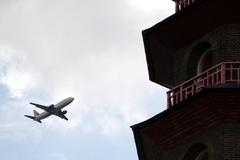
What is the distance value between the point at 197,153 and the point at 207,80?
1.79 metres

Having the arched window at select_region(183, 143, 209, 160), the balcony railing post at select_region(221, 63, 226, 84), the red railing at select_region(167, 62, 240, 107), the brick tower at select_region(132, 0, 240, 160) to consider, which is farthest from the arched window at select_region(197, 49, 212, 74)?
the arched window at select_region(183, 143, 209, 160)

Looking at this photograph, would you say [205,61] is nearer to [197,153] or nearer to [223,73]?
[223,73]

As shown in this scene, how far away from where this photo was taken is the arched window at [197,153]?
19.5 metres

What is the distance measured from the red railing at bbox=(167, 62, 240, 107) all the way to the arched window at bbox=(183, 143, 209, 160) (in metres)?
1.21

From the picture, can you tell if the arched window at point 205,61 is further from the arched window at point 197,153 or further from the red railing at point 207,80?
the arched window at point 197,153

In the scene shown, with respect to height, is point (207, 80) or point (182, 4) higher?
point (182, 4)

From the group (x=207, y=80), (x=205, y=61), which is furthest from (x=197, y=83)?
(x=205, y=61)

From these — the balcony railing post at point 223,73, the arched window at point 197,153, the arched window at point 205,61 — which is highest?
the arched window at point 205,61

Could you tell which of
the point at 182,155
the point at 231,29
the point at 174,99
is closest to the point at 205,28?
the point at 231,29

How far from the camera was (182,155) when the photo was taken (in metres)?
19.6

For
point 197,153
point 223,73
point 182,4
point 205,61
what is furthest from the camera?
point 182,4

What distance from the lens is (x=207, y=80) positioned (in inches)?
774

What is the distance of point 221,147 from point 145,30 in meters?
4.78

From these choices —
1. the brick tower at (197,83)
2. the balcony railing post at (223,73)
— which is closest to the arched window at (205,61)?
the brick tower at (197,83)
